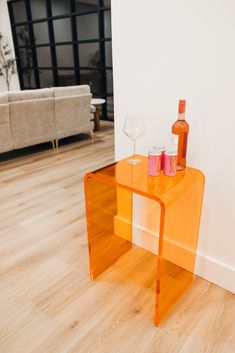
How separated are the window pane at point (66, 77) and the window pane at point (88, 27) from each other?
803mm

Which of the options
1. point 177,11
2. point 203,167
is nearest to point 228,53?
point 177,11

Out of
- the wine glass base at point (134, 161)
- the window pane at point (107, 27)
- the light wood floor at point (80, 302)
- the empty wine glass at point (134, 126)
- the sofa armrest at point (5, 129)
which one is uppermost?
the window pane at point (107, 27)

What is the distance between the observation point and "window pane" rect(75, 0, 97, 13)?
17.8ft

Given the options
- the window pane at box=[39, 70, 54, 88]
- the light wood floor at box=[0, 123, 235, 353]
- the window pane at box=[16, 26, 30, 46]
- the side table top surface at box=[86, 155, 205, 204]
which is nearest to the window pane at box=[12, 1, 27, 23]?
the window pane at box=[16, 26, 30, 46]

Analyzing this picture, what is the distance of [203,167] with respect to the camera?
1402 millimetres

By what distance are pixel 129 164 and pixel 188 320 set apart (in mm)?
816

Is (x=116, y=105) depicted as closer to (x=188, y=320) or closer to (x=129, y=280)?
(x=129, y=280)

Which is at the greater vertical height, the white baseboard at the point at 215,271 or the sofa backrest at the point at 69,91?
the sofa backrest at the point at 69,91

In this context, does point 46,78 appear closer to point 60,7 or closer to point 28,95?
point 60,7

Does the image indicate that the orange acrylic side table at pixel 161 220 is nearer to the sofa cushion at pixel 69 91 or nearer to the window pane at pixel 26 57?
the sofa cushion at pixel 69 91

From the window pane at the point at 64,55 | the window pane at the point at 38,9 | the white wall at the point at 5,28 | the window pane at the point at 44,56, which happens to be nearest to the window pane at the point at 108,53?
the window pane at the point at 64,55

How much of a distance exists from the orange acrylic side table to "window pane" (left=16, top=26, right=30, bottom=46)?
643 centimetres

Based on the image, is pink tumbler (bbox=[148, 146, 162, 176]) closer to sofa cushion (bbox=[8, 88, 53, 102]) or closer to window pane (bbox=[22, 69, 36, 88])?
sofa cushion (bbox=[8, 88, 53, 102])

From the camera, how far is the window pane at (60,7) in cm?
597
